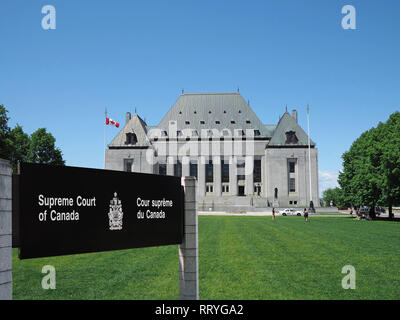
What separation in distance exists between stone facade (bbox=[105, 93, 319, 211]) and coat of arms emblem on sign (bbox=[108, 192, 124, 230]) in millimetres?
78178

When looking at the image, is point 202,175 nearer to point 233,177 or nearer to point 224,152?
point 233,177

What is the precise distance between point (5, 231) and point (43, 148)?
62.0 metres

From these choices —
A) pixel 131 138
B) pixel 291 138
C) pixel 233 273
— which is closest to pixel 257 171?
pixel 291 138

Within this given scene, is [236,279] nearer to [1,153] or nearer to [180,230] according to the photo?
[180,230]

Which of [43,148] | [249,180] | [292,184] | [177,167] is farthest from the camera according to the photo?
[177,167]

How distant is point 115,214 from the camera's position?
18.8ft

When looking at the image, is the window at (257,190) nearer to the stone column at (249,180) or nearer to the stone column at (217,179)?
the stone column at (249,180)

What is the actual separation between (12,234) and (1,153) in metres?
46.9

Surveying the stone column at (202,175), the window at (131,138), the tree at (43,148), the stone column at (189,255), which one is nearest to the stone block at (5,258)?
the stone column at (189,255)

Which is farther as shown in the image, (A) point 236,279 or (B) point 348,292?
(A) point 236,279

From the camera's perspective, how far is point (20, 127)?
59125 mm

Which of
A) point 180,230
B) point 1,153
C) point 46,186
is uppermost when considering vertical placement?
point 1,153

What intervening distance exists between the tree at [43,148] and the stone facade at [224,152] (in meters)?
28.2

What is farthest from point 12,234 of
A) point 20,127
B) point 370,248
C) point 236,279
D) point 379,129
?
point 20,127
